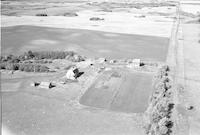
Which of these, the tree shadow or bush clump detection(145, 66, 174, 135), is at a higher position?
bush clump detection(145, 66, 174, 135)

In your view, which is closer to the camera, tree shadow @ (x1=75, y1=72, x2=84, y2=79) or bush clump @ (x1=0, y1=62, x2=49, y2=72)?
tree shadow @ (x1=75, y1=72, x2=84, y2=79)

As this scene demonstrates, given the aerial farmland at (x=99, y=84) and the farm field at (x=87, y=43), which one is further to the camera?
the farm field at (x=87, y=43)

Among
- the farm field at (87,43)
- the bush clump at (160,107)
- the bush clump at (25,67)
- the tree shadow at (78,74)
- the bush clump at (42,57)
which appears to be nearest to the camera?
the bush clump at (160,107)

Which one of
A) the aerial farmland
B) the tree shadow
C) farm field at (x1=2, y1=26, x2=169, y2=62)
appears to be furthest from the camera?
farm field at (x1=2, y1=26, x2=169, y2=62)

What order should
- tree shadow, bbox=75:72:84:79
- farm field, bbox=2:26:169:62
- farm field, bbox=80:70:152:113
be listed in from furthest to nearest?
farm field, bbox=2:26:169:62 → tree shadow, bbox=75:72:84:79 → farm field, bbox=80:70:152:113

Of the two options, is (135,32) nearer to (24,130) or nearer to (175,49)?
(175,49)

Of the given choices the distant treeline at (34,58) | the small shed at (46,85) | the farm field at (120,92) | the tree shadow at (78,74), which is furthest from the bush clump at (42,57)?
the small shed at (46,85)

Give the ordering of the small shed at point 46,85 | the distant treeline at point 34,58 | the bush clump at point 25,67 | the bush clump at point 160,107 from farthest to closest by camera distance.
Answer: the distant treeline at point 34,58 → the bush clump at point 25,67 → the small shed at point 46,85 → the bush clump at point 160,107

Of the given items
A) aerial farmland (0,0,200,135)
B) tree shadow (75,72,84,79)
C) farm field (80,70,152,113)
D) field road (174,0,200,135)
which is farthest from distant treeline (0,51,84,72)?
field road (174,0,200,135)

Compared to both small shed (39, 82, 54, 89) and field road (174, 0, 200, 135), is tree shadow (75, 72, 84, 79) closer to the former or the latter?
small shed (39, 82, 54, 89)

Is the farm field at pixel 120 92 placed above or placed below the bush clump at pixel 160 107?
below

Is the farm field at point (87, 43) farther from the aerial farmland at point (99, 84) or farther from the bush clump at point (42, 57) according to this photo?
the bush clump at point (42, 57)
